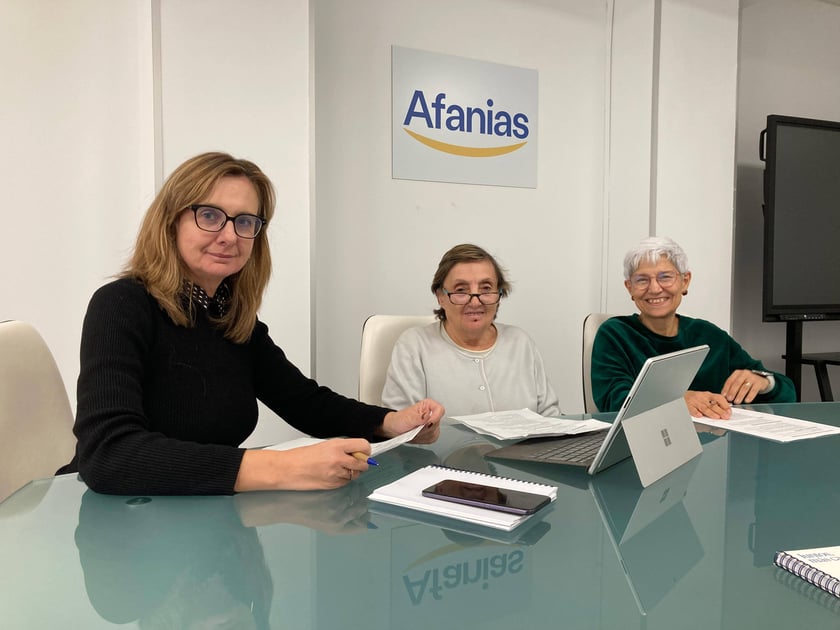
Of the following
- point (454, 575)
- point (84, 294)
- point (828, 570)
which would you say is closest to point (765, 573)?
point (828, 570)

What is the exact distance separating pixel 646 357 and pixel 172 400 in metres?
1.67

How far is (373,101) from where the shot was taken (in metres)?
3.38

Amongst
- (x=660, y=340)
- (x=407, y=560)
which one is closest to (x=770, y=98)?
(x=660, y=340)

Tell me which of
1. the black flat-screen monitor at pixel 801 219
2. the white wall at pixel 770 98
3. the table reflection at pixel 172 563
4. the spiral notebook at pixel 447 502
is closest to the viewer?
the table reflection at pixel 172 563

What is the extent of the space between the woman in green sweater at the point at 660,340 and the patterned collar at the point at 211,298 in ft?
4.22

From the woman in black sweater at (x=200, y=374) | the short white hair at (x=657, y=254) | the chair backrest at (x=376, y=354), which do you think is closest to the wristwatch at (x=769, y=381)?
the short white hair at (x=657, y=254)

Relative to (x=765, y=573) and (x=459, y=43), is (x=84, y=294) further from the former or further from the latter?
(x=765, y=573)

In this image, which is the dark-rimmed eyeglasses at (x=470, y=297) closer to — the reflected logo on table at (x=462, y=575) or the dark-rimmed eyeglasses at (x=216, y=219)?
the dark-rimmed eyeglasses at (x=216, y=219)

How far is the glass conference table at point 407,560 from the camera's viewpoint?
0.70 m

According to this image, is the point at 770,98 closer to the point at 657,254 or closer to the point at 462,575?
the point at 657,254

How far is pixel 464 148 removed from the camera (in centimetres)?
361

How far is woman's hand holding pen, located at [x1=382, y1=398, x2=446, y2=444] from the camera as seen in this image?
146 cm

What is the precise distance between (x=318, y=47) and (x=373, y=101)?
1.23 ft

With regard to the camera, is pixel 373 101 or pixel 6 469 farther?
pixel 373 101
